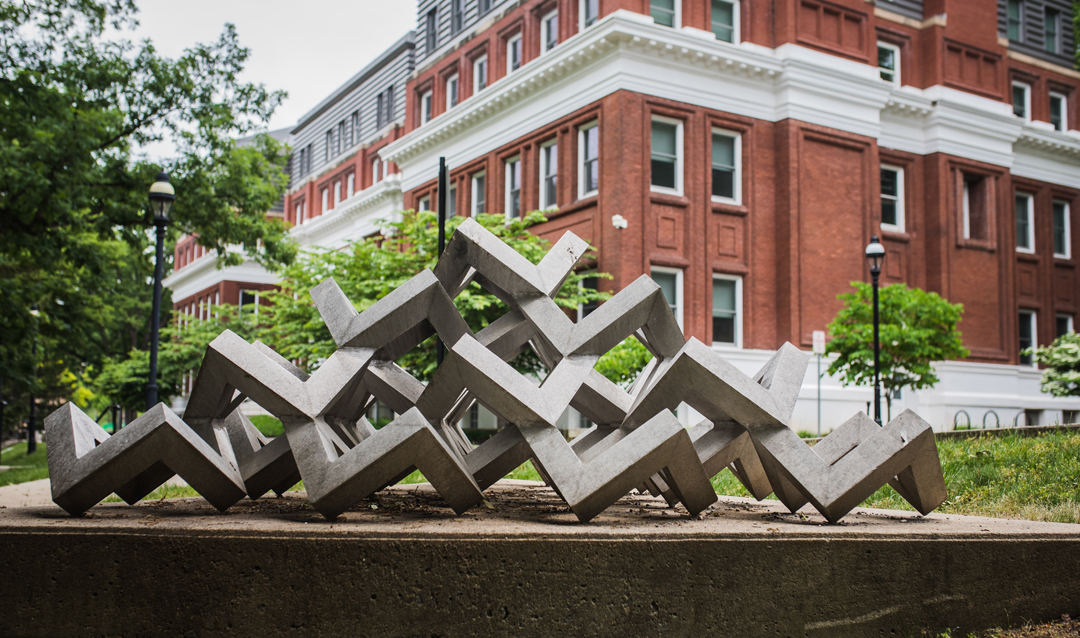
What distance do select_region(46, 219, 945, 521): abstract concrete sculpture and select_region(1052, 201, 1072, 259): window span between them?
37.5m

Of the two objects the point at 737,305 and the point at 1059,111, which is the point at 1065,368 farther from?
the point at 1059,111

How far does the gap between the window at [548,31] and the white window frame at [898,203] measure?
12.9 metres

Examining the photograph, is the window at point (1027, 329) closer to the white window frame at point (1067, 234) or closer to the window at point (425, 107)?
the white window frame at point (1067, 234)

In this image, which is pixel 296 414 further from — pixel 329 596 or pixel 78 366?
pixel 78 366

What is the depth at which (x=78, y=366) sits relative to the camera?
54938mm

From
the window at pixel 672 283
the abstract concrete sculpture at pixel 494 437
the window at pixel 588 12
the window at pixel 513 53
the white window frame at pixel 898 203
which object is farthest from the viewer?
the window at pixel 513 53

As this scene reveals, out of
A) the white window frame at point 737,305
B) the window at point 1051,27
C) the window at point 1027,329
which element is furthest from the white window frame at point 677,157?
the window at point 1051,27

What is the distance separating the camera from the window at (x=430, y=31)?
3806 cm

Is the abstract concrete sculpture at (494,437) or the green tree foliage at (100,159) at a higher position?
the green tree foliage at (100,159)

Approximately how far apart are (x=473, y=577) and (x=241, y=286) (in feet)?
198

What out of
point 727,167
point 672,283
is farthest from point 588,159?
point 672,283

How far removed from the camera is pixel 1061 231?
1430 inches

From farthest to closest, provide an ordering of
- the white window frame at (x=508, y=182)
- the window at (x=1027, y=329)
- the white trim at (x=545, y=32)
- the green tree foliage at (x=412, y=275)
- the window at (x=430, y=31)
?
the window at (x=430, y=31), the window at (x=1027, y=329), the white trim at (x=545, y=32), the white window frame at (x=508, y=182), the green tree foliage at (x=412, y=275)

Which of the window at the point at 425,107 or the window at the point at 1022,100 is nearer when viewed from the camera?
the window at the point at 1022,100
